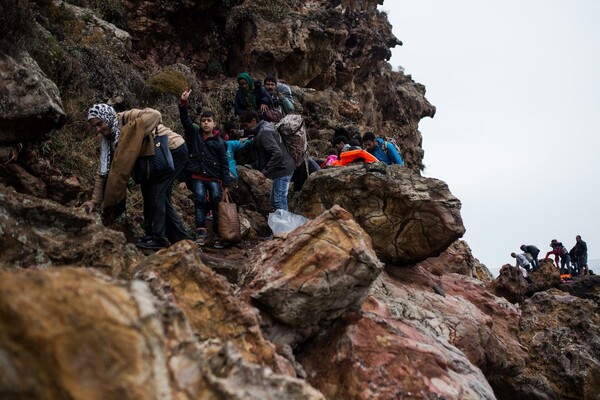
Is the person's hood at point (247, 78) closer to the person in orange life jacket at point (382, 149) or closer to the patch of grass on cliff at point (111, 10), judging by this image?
the person in orange life jacket at point (382, 149)

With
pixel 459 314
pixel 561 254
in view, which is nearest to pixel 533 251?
pixel 561 254

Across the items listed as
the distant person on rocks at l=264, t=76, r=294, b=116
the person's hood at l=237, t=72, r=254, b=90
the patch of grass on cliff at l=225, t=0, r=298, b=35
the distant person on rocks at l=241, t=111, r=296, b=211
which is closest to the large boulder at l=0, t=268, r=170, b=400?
the distant person on rocks at l=241, t=111, r=296, b=211

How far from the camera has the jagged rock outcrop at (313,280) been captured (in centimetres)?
350

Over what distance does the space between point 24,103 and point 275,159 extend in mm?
3633

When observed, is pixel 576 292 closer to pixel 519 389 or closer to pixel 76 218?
pixel 519 389

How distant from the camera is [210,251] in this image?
6.48 metres

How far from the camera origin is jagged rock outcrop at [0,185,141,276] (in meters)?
3.15

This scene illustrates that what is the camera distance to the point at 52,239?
11.2 ft

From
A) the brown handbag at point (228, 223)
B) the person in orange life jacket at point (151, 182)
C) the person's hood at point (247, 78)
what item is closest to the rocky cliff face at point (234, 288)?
the brown handbag at point (228, 223)

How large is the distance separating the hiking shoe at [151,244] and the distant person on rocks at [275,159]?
2.25m

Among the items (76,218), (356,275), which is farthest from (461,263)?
(76,218)

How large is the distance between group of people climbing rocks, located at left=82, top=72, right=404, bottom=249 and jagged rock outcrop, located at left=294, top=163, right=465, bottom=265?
771mm

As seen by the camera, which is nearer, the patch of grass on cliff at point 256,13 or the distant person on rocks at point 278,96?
the distant person on rocks at point 278,96

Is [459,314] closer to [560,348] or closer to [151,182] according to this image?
[560,348]
